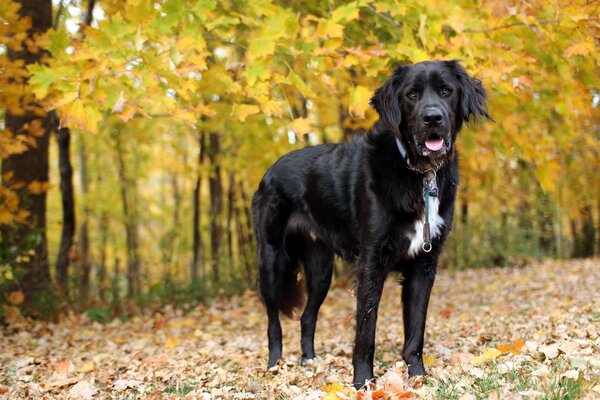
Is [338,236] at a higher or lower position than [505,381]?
higher

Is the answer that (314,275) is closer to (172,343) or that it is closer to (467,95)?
(467,95)

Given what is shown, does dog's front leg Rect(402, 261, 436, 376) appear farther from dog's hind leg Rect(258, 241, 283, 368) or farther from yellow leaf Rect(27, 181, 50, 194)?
yellow leaf Rect(27, 181, 50, 194)

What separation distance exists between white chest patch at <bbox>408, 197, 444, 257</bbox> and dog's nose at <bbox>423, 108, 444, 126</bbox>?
48 cm

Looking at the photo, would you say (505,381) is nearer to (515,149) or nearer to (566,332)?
(566,332)

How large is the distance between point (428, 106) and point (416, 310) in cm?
124

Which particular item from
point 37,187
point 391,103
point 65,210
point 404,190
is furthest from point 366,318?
point 65,210

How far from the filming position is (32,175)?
304 inches

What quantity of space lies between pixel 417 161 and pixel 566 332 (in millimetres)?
1601

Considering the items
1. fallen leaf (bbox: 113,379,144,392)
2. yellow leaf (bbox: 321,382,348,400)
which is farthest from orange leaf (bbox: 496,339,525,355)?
fallen leaf (bbox: 113,379,144,392)

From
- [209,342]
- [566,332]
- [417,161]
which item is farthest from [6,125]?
[566,332]

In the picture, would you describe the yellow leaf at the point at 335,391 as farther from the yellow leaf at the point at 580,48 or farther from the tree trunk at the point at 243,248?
the tree trunk at the point at 243,248

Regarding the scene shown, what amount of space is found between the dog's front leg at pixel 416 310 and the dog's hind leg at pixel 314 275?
0.97 meters

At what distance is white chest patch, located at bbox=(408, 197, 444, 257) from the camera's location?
11.8 feet

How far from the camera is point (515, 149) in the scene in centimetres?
620
